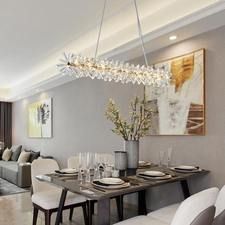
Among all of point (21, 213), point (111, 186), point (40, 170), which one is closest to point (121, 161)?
point (111, 186)

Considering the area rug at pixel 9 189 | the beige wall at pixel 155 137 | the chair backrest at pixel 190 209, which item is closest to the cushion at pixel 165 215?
the chair backrest at pixel 190 209

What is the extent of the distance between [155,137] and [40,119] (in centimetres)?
450

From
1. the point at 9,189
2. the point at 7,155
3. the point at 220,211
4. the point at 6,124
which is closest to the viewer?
the point at 220,211

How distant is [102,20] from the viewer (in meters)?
3.88

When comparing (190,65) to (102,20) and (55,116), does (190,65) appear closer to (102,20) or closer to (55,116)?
(102,20)

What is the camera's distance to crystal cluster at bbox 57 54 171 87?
286 cm

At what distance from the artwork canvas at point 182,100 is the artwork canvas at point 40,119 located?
390cm

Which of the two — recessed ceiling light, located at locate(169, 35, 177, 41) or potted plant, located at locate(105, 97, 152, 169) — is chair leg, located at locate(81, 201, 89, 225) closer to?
potted plant, located at locate(105, 97, 152, 169)

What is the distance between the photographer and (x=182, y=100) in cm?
361

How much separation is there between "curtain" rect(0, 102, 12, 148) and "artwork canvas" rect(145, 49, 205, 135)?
7.35 metres

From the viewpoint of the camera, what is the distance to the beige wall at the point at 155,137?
3223 millimetres

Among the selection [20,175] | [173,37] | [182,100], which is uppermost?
[173,37]

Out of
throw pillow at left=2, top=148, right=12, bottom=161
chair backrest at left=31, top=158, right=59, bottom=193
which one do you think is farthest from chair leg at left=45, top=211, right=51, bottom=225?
throw pillow at left=2, top=148, right=12, bottom=161

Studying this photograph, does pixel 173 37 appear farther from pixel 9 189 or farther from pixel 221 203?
pixel 9 189
